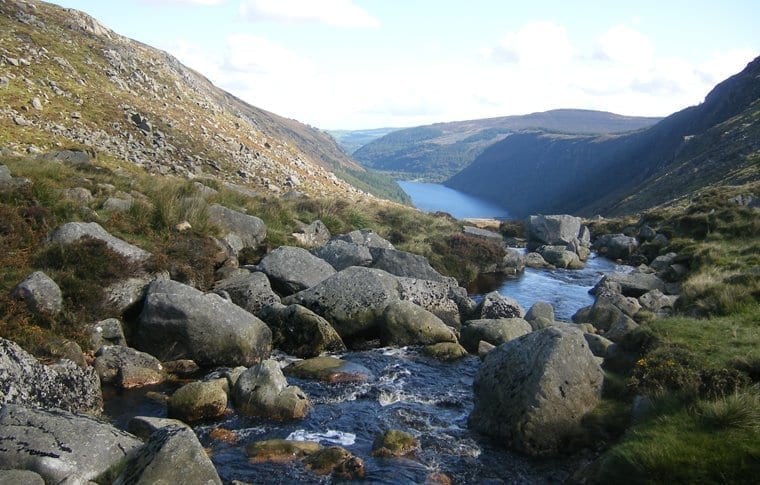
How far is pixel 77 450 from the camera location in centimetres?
815

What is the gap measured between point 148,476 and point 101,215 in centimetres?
1289

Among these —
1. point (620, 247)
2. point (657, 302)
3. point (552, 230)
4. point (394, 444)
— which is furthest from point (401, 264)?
point (552, 230)

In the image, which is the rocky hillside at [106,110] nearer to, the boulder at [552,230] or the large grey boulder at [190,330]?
the boulder at [552,230]

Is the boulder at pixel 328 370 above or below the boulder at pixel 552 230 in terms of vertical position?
below

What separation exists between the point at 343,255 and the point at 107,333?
1050 centimetres

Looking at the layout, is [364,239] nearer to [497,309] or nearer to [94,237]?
[497,309]

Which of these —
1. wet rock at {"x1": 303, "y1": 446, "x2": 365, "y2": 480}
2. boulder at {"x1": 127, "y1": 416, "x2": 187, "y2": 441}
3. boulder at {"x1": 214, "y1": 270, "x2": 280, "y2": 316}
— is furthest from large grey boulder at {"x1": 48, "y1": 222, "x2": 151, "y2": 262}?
wet rock at {"x1": 303, "y1": 446, "x2": 365, "y2": 480}

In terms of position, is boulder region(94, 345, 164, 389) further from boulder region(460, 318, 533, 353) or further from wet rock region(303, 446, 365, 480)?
boulder region(460, 318, 533, 353)

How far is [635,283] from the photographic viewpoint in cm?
2452

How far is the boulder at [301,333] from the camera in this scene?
51.5 feet

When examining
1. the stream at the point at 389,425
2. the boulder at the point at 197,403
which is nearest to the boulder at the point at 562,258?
the stream at the point at 389,425

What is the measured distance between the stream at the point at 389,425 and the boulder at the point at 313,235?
10.5 metres

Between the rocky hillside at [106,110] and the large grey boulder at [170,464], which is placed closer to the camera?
the large grey boulder at [170,464]

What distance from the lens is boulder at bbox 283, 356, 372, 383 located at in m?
13.7
